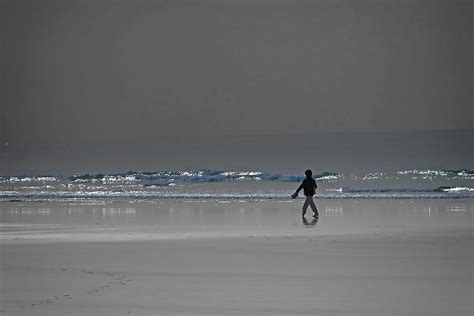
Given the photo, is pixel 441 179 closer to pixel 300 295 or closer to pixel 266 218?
pixel 266 218

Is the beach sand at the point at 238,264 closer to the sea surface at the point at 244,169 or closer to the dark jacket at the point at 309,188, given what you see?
the dark jacket at the point at 309,188

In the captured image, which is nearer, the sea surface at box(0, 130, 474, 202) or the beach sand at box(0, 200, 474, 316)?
the beach sand at box(0, 200, 474, 316)

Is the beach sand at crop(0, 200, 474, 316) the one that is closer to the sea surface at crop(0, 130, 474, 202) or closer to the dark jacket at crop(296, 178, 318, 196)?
the dark jacket at crop(296, 178, 318, 196)

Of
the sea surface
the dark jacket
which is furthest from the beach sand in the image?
the sea surface

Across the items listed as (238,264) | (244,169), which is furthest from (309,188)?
(244,169)

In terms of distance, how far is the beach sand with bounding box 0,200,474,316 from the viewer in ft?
33.1

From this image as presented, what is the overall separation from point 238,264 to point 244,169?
49.5 meters

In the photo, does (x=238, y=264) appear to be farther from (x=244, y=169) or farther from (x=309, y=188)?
(x=244, y=169)

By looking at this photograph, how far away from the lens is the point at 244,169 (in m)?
62.7

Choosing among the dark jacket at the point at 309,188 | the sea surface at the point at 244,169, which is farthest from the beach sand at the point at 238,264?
the sea surface at the point at 244,169

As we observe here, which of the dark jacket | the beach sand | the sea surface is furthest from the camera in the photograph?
the sea surface

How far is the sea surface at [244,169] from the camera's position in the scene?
119 ft

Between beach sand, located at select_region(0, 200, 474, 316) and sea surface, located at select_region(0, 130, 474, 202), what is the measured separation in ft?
30.4

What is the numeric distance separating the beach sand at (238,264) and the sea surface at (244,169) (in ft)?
30.4
